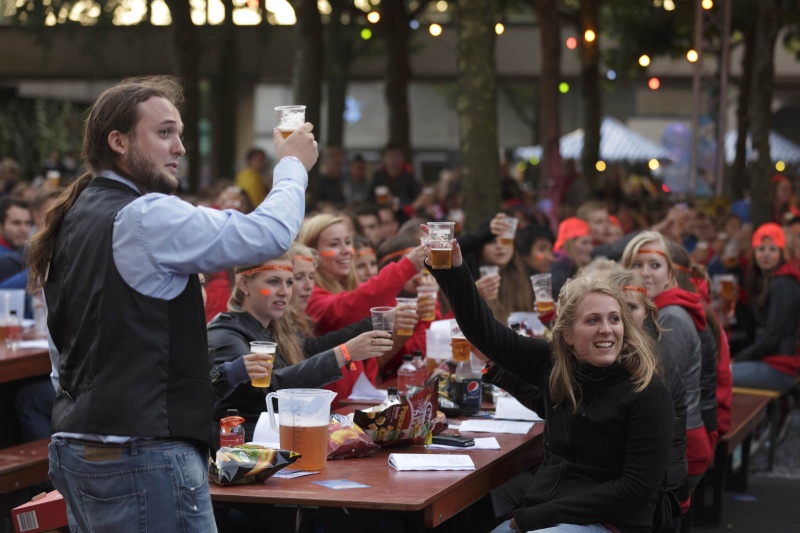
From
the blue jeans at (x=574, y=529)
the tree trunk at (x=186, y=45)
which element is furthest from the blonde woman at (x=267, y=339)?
the tree trunk at (x=186, y=45)

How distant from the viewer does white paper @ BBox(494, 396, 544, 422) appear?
6.22 metres

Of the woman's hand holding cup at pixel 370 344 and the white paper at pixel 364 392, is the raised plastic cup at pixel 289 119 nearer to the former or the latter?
the woman's hand holding cup at pixel 370 344

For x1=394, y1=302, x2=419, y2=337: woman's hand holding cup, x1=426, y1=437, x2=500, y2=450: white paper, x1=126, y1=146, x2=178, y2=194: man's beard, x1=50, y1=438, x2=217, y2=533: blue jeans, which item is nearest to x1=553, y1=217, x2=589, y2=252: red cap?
x1=394, y1=302, x2=419, y2=337: woman's hand holding cup

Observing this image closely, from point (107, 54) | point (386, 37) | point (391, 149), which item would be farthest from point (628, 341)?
point (107, 54)

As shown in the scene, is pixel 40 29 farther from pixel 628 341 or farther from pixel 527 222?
pixel 628 341

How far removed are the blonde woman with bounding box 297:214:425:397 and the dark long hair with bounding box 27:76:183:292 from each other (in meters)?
2.85

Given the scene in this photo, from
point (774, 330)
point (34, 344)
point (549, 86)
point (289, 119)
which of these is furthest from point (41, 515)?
point (549, 86)

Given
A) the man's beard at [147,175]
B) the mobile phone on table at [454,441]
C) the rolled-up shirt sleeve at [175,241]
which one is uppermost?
the man's beard at [147,175]

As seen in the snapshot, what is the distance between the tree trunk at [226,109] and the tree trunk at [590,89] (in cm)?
705

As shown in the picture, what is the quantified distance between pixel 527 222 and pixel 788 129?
4206 centimetres

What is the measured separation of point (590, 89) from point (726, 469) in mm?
15673

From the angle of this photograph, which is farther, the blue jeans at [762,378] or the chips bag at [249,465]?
the blue jeans at [762,378]

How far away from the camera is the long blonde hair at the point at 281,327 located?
596cm

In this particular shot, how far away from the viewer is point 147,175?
360cm
